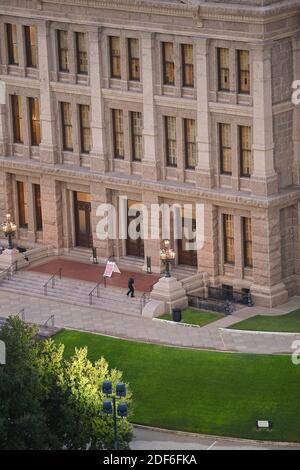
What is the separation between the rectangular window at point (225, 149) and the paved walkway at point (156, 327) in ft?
25.7

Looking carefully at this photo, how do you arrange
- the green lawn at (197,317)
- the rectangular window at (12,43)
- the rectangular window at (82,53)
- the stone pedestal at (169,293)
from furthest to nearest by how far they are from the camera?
the rectangular window at (12,43), the rectangular window at (82,53), the stone pedestal at (169,293), the green lawn at (197,317)

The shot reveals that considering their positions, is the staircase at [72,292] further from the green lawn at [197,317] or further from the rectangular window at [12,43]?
the rectangular window at [12,43]

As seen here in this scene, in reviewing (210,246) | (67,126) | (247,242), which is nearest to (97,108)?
(67,126)

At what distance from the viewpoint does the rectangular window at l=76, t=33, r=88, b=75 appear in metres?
119

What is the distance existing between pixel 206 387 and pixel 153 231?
1705 cm

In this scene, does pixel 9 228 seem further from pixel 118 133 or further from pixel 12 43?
pixel 12 43

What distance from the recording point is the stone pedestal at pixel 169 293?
11350 centimetres

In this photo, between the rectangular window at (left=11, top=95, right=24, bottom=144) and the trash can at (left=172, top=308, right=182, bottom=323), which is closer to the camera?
the trash can at (left=172, top=308, right=182, bottom=323)

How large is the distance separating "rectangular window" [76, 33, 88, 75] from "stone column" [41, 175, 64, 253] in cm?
687

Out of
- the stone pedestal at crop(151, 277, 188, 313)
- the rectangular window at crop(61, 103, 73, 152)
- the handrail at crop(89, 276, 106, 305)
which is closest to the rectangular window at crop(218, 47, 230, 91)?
the stone pedestal at crop(151, 277, 188, 313)

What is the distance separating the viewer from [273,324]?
111 metres

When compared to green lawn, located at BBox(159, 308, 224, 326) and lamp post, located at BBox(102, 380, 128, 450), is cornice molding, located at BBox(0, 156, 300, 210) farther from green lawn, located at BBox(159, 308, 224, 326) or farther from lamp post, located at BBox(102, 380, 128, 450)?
lamp post, located at BBox(102, 380, 128, 450)

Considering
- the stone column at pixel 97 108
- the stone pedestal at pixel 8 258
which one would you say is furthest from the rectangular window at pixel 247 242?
the stone pedestal at pixel 8 258
